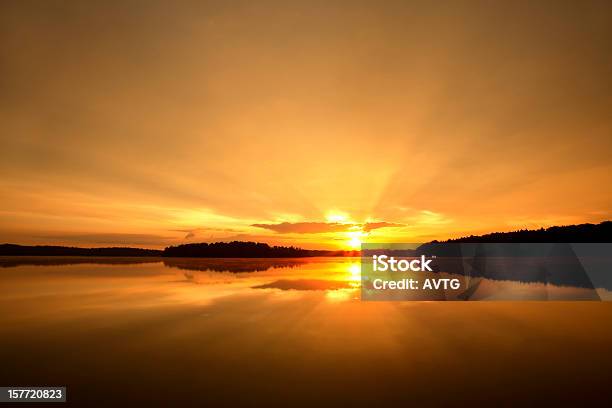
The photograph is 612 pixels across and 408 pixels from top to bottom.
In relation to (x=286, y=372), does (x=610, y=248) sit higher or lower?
higher

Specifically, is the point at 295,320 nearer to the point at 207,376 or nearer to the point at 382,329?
the point at 382,329

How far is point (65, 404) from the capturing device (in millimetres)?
9477

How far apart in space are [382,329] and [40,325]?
1593cm

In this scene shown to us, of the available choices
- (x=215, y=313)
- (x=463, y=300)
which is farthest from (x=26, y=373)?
(x=463, y=300)

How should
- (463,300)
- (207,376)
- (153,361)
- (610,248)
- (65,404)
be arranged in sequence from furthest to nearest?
(610,248) < (463,300) < (153,361) < (207,376) < (65,404)

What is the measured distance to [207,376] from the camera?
37.3ft

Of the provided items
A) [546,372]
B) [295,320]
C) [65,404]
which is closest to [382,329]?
[295,320]

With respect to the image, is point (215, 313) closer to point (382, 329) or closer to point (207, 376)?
point (382, 329)

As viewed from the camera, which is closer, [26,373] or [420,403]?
[420,403]

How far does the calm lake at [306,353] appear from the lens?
10.2m

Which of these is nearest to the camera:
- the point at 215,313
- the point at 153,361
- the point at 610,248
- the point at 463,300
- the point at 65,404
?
the point at 65,404

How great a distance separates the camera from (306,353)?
13898 mm

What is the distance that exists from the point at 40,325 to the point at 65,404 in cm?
1104

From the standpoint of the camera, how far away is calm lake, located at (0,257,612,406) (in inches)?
401
